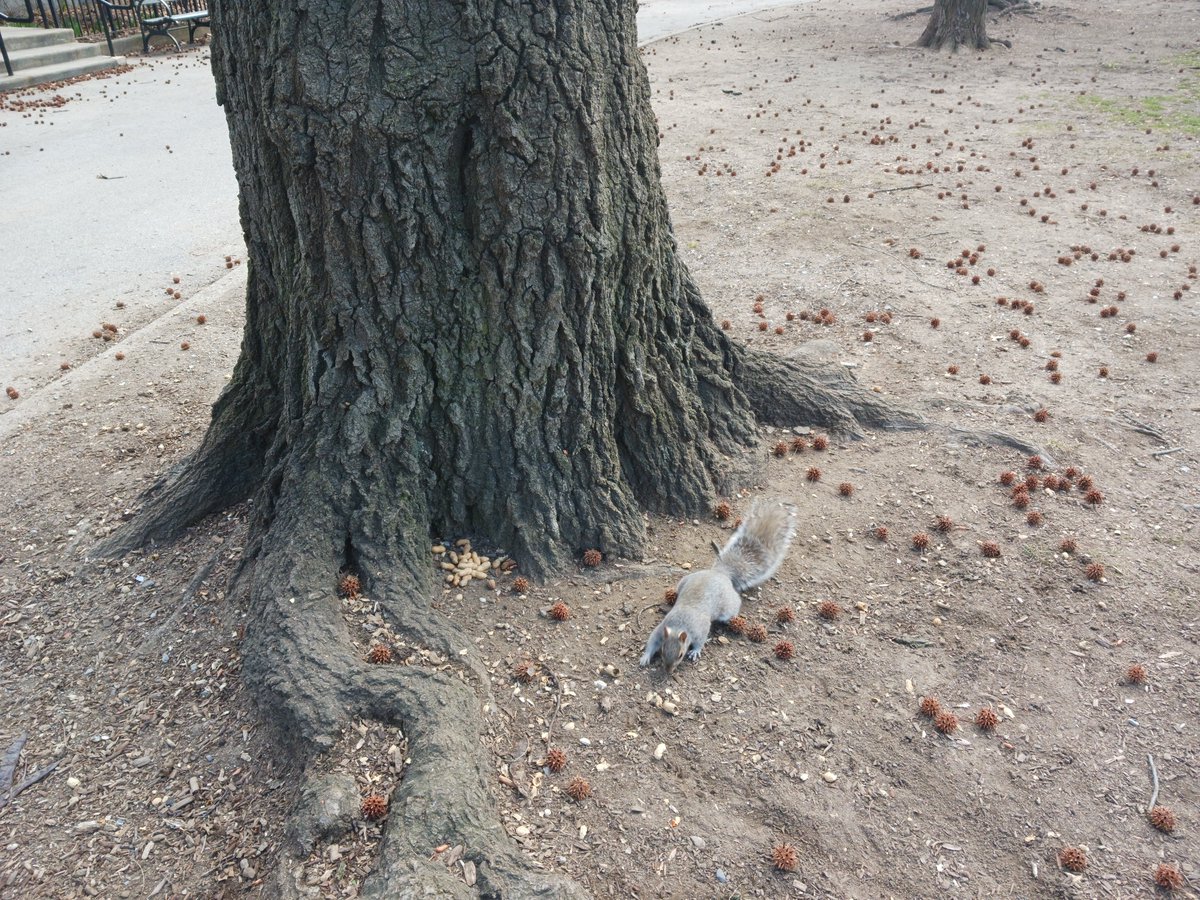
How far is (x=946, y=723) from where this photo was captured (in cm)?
339

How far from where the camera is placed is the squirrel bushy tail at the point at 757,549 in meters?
4.02

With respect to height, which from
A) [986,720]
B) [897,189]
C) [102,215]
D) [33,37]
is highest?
[33,37]

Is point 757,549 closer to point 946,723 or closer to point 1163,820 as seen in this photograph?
point 946,723

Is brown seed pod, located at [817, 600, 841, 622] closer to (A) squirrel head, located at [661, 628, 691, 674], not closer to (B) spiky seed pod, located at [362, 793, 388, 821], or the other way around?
(A) squirrel head, located at [661, 628, 691, 674]

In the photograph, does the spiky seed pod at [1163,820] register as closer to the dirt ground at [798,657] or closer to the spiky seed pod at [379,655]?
the dirt ground at [798,657]

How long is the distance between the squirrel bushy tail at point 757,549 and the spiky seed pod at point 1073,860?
1603 millimetres

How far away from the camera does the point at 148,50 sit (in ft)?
73.5

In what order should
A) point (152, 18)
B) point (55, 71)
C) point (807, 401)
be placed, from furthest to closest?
point (152, 18) → point (55, 71) → point (807, 401)

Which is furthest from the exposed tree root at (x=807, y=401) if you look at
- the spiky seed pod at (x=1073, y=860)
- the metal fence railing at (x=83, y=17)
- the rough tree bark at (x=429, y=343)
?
the metal fence railing at (x=83, y=17)

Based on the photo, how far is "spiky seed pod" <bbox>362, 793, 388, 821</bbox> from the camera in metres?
2.90

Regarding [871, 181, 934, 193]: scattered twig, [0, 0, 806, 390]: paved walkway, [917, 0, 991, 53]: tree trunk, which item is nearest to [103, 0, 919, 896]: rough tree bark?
[0, 0, 806, 390]: paved walkway

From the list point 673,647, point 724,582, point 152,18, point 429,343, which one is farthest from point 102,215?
point 152,18

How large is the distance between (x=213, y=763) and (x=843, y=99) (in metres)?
15.6

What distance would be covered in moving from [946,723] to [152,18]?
89.3 ft
